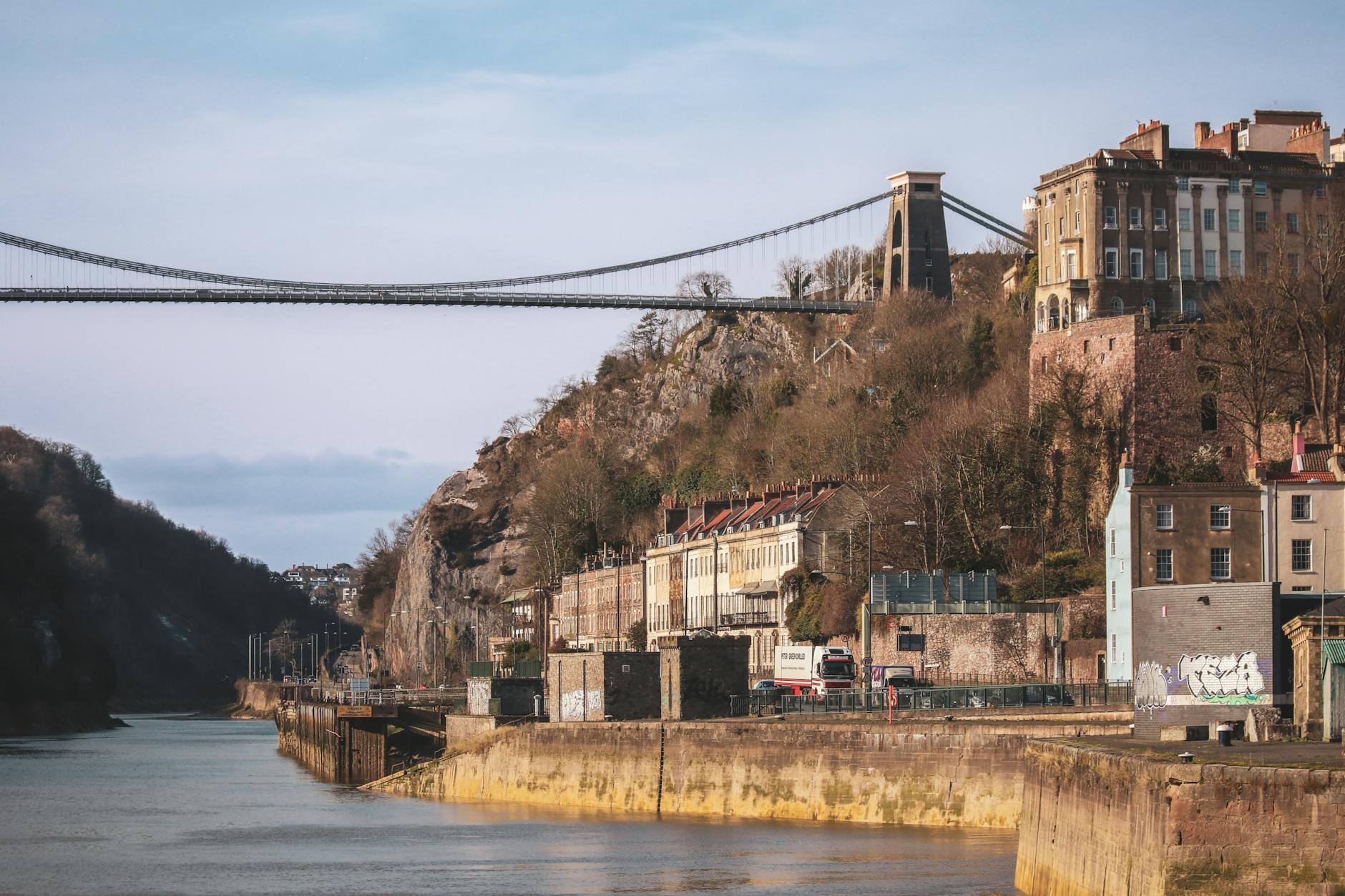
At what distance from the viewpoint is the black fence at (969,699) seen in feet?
128

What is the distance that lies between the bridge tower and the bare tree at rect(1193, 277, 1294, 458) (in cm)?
4572

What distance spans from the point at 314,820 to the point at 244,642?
154m

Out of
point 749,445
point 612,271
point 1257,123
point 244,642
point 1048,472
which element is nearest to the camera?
point 1048,472

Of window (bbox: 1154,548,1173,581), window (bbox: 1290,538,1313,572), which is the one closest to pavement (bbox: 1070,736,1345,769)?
window (bbox: 1290,538,1313,572)

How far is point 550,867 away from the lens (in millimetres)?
33875

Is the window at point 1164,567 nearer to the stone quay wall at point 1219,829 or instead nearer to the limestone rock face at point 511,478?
the stone quay wall at point 1219,829

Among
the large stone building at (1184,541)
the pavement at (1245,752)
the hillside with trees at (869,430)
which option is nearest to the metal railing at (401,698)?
the hillside with trees at (869,430)

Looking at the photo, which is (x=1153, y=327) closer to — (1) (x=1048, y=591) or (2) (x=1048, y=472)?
(2) (x=1048, y=472)

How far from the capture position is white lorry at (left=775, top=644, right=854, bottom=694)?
50156 mm

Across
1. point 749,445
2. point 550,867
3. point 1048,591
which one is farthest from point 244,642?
point 550,867

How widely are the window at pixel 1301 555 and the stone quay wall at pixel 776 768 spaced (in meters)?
13.0

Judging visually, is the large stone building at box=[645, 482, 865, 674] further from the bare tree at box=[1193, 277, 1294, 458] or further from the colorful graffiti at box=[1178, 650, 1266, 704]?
the colorful graffiti at box=[1178, 650, 1266, 704]

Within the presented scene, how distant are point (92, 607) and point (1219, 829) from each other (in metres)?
150

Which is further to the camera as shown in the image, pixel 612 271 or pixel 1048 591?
pixel 612 271
